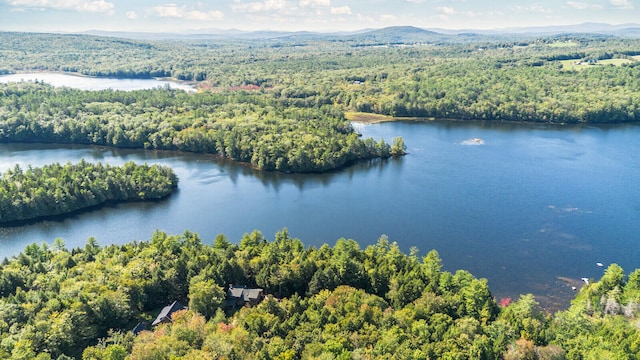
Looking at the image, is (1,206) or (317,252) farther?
(1,206)

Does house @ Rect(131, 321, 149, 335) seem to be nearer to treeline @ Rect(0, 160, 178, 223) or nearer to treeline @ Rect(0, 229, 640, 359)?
treeline @ Rect(0, 229, 640, 359)

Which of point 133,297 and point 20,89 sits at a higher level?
point 20,89

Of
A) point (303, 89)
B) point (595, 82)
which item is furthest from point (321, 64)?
point (595, 82)

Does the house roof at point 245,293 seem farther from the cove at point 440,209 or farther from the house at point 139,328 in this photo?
the cove at point 440,209

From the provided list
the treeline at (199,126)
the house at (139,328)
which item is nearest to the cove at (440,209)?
the treeline at (199,126)

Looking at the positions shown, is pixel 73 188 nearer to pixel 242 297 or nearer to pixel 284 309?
pixel 242 297

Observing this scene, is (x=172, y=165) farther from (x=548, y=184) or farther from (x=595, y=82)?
(x=595, y=82)
